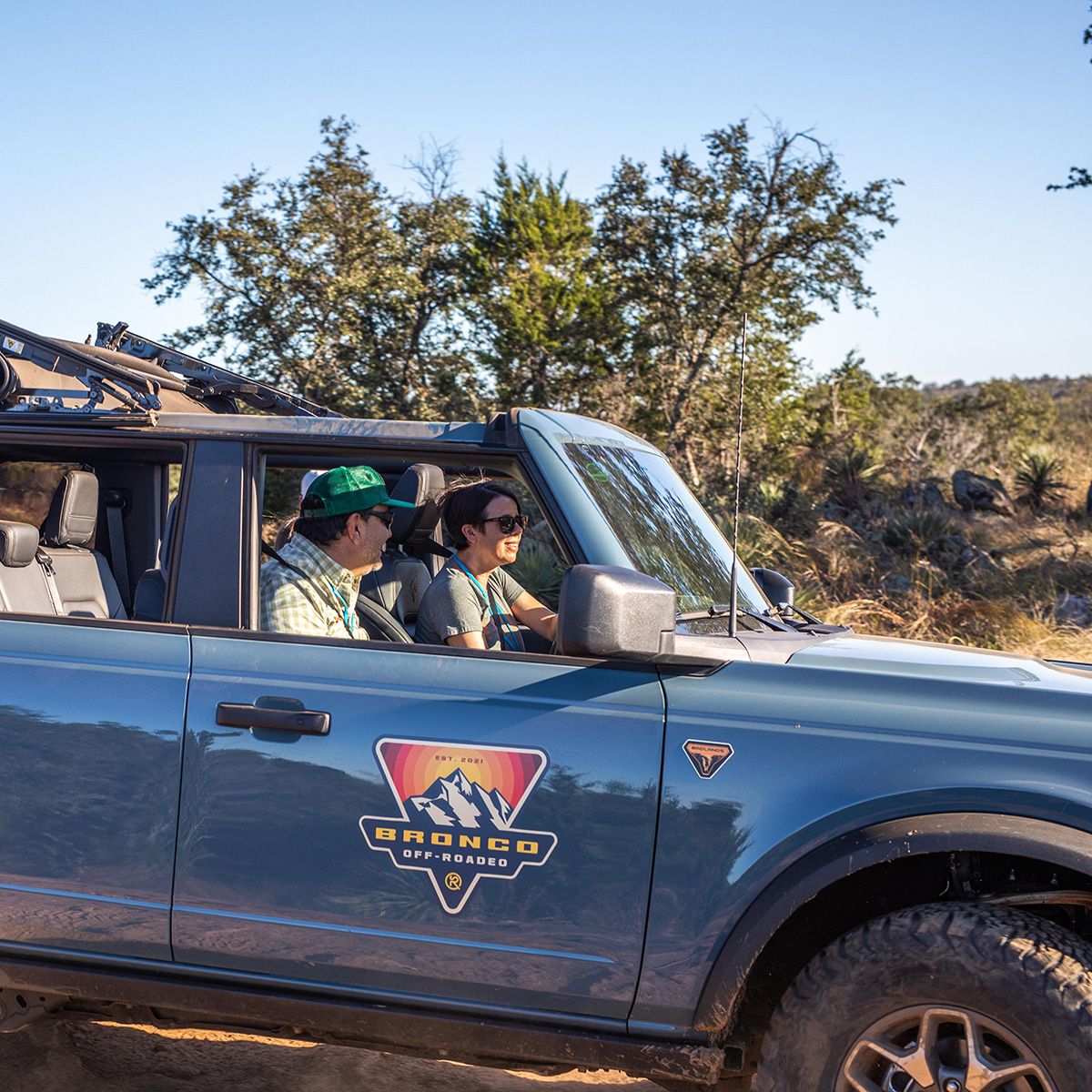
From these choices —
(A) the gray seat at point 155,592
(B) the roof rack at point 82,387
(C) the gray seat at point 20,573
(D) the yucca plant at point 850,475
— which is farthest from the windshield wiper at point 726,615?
(D) the yucca plant at point 850,475

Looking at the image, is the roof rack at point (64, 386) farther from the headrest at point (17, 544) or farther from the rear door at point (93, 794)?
the rear door at point (93, 794)

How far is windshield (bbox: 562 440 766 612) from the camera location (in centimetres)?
313

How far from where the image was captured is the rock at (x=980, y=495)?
20016 mm

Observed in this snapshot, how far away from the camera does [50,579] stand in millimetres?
3883

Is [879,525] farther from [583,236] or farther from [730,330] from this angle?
[583,236]

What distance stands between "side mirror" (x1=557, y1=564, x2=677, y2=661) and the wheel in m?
0.81

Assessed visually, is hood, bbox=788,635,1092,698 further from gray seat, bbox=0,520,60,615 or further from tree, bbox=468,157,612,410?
tree, bbox=468,157,612,410

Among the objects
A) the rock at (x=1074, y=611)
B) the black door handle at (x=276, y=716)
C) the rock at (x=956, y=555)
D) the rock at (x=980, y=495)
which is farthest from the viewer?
the rock at (x=980, y=495)

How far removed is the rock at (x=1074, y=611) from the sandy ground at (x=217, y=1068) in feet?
31.2

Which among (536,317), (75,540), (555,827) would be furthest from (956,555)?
(555,827)

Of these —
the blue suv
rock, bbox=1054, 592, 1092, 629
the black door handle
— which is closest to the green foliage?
rock, bbox=1054, 592, 1092, 629

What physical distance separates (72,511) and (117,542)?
56cm

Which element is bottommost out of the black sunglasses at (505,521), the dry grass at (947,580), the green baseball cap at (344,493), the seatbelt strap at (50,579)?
the dry grass at (947,580)

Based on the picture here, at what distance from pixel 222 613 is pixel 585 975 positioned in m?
1.26
